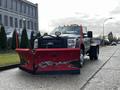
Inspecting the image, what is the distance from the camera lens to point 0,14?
6184cm

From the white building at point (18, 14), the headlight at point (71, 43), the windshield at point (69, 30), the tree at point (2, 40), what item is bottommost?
the tree at point (2, 40)

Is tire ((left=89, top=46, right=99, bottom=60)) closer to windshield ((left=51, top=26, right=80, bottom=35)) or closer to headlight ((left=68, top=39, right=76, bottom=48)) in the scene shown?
windshield ((left=51, top=26, right=80, bottom=35))

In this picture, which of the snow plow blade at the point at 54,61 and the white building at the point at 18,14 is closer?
the snow plow blade at the point at 54,61

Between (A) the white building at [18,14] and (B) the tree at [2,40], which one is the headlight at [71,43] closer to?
(B) the tree at [2,40]

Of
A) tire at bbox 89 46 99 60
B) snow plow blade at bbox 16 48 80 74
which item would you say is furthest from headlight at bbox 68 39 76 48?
tire at bbox 89 46 99 60

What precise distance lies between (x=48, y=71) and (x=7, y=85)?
2.48 metres

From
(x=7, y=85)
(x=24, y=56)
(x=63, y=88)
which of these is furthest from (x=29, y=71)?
(x=63, y=88)

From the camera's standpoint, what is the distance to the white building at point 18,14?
64.0 m

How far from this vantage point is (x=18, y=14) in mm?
71062

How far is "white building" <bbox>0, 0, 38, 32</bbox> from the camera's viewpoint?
63963mm

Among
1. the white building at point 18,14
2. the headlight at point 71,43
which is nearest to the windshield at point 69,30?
the headlight at point 71,43

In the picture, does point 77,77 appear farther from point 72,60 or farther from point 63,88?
point 63,88

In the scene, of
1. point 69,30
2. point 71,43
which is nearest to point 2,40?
point 69,30

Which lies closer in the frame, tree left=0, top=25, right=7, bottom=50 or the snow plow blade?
the snow plow blade
